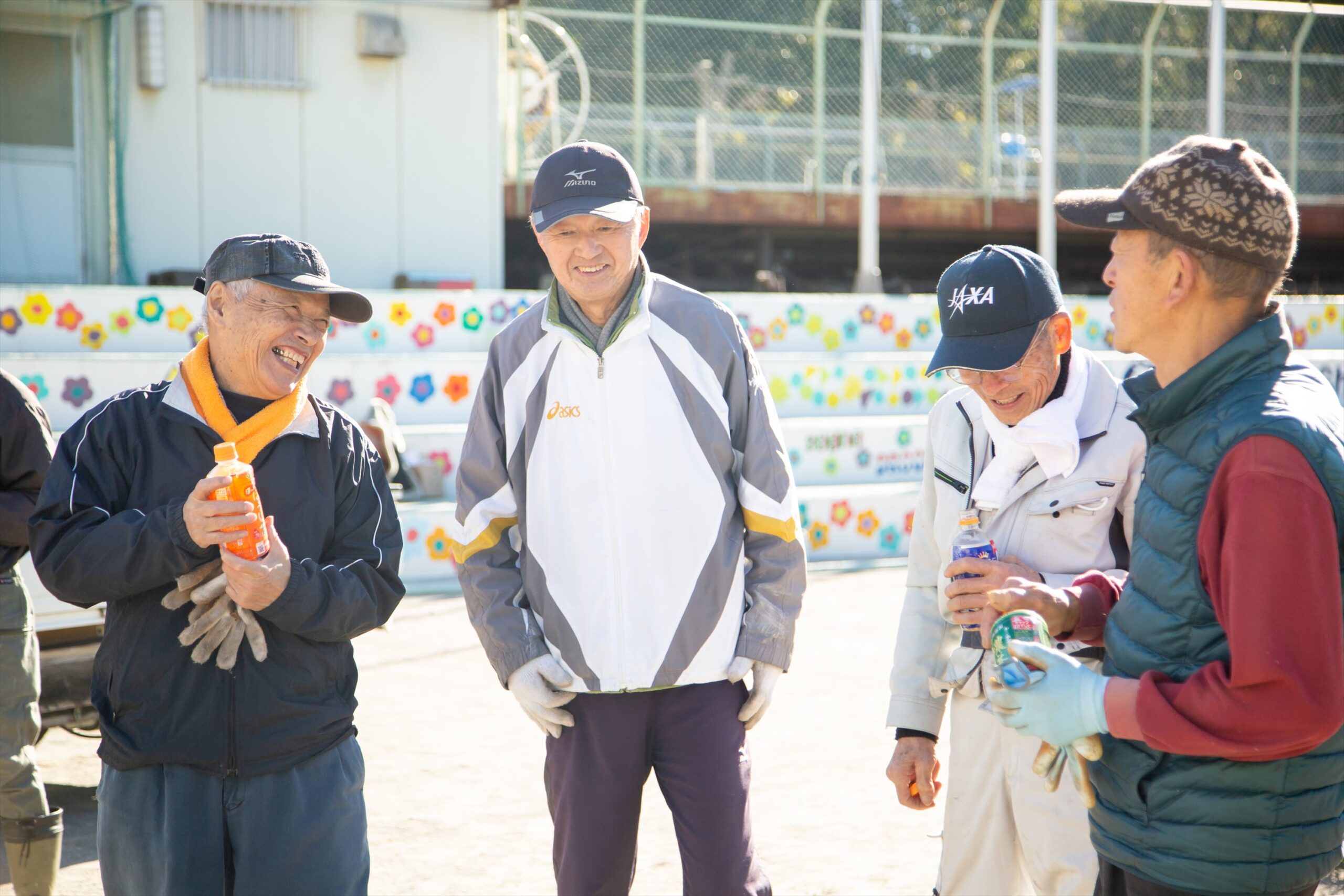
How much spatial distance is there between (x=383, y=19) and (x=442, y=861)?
11.4m

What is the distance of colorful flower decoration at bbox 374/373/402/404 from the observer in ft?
33.5

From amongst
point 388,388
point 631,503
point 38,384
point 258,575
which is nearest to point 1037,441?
point 631,503

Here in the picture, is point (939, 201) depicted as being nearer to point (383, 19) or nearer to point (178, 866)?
point (383, 19)

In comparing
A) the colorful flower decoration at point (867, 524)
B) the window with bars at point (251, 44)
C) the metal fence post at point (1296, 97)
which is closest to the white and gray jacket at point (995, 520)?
the colorful flower decoration at point (867, 524)

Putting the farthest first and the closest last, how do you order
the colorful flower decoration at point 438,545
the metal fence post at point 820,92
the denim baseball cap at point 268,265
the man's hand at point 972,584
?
the metal fence post at point 820,92 < the colorful flower decoration at point 438,545 < the denim baseball cap at point 268,265 < the man's hand at point 972,584

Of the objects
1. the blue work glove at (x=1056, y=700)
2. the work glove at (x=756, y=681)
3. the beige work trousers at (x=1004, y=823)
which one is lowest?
the beige work trousers at (x=1004, y=823)

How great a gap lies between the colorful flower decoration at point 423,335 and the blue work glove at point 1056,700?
9.73m

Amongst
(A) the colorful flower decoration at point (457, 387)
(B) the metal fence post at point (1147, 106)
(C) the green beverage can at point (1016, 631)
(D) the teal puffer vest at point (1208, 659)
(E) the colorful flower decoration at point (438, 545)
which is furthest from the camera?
(B) the metal fence post at point (1147, 106)

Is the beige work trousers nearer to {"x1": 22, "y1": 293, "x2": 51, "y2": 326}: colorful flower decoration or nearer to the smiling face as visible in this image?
the smiling face

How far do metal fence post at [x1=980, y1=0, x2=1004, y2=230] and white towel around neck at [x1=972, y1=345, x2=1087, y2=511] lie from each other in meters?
14.3

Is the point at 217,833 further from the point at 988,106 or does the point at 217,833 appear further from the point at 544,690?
the point at 988,106

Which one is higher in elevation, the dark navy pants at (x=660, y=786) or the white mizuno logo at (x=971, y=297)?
the white mizuno logo at (x=971, y=297)

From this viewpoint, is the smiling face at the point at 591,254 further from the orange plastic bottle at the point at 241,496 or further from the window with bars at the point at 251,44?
the window with bars at the point at 251,44

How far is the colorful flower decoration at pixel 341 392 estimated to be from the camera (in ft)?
32.5
